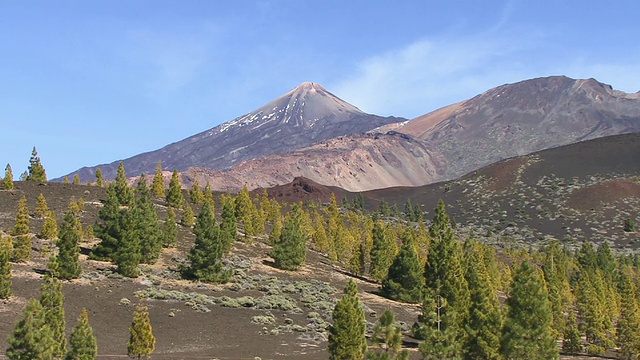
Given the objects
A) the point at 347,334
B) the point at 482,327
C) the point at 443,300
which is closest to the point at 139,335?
the point at 347,334

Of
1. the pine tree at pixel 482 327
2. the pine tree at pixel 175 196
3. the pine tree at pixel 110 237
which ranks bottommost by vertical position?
the pine tree at pixel 482 327

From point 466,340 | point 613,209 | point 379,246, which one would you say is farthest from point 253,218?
point 613,209

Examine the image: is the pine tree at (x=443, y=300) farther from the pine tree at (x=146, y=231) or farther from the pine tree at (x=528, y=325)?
the pine tree at (x=146, y=231)

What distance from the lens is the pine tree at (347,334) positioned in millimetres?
36938

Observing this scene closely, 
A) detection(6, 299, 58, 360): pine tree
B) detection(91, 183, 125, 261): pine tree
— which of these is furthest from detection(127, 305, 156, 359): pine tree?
detection(91, 183, 125, 261): pine tree

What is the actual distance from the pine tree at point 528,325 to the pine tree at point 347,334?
354 inches

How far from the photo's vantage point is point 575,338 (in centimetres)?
5872

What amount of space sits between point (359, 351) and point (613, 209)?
172603 millimetres

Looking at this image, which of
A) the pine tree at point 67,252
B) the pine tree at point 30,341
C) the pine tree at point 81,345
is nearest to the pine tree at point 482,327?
the pine tree at point 81,345

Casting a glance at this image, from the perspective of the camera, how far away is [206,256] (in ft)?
215

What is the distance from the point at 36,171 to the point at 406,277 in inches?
2573

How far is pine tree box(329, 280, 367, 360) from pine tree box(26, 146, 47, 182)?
266 feet

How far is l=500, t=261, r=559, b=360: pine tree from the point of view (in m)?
37.8

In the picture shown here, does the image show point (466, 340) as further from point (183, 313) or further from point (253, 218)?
point (253, 218)
